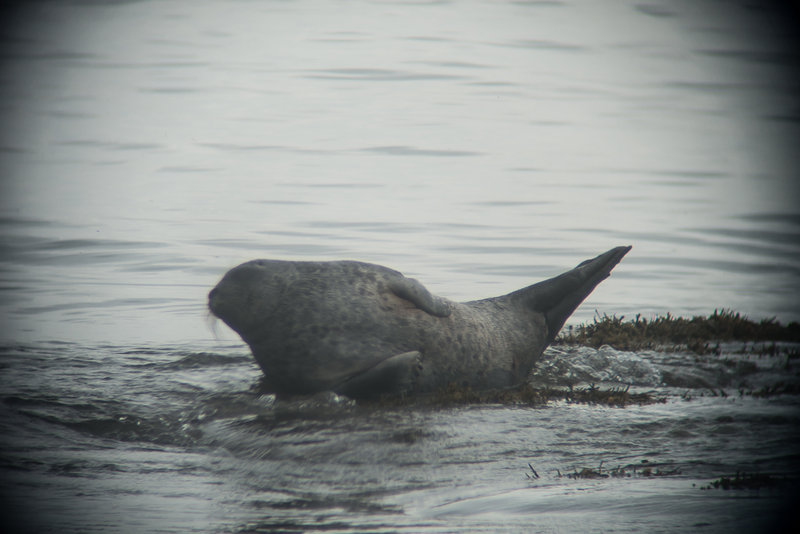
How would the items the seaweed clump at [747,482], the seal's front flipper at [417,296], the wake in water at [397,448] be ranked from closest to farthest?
the wake in water at [397,448]
the seaweed clump at [747,482]
the seal's front flipper at [417,296]

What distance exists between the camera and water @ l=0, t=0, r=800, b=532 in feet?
14.9

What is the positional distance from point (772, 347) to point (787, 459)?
303cm

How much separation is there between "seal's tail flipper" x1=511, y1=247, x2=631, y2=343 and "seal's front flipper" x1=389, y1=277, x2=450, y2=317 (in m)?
1.08

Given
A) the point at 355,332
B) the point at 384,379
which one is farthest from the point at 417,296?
the point at 384,379

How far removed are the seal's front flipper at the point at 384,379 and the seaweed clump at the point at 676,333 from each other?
230cm

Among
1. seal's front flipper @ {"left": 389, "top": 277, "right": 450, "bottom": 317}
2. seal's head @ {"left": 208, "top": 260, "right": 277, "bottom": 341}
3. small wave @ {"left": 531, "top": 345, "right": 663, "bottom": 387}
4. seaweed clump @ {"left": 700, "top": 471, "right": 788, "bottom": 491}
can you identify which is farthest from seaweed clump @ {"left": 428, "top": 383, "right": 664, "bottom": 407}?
seaweed clump @ {"left": 700, "top": 471, "right": 788, "bottom": 491}

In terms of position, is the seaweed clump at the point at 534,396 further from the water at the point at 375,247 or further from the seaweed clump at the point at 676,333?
the seaweed clump at the point at 676,333

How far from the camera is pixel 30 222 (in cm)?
1405

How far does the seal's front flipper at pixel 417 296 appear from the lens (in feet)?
21.2

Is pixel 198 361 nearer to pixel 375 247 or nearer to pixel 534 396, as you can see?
pixel 534 396

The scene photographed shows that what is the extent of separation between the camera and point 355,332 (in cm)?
620

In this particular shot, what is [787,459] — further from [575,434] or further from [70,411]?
[70,411]

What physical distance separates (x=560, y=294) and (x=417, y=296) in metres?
1.50

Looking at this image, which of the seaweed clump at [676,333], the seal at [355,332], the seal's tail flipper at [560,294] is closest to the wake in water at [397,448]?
the seal at [355,332]
